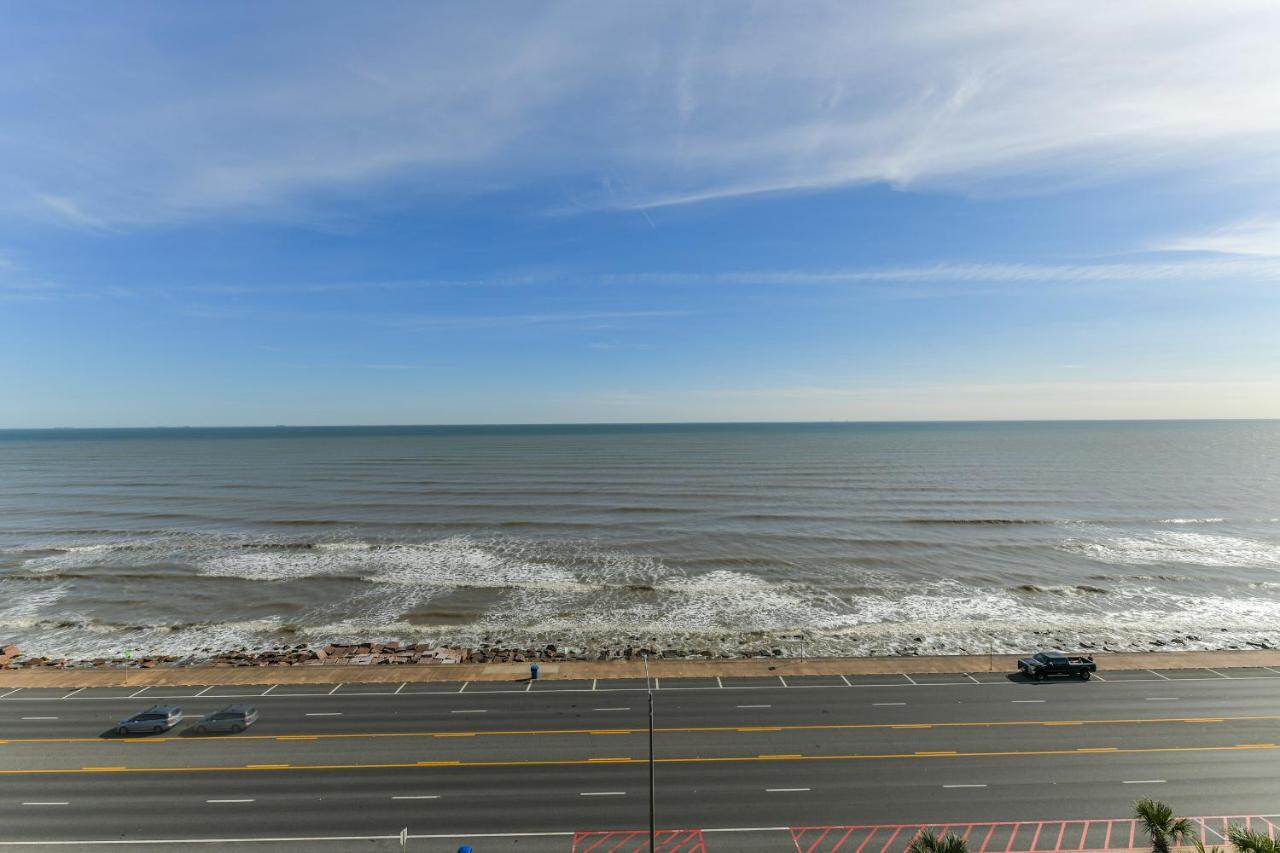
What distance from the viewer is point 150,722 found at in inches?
1244

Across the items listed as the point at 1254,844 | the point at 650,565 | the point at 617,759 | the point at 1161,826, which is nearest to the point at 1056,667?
the point at 1161,826

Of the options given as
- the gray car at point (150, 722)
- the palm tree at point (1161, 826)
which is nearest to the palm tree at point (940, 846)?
the palm tree at point (1161, 826)

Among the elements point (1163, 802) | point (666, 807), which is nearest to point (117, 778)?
point (666, 807)

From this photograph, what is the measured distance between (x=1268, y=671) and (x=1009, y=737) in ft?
80.3

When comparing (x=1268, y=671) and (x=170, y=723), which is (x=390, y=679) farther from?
(x=1268, y=671)

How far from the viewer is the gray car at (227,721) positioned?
31.8 meters

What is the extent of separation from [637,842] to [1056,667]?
3094 cm

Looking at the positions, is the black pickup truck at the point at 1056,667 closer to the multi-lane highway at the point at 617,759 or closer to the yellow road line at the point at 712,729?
the multi-lane highway at the point at 617,759

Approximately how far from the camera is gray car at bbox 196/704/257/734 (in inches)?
1253

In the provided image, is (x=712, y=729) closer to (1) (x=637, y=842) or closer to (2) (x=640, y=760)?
(2) (x=640, y=760)

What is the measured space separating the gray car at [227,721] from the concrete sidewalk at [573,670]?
6.49 metres

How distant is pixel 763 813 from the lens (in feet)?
82.9

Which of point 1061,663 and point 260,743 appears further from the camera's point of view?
point 1061,663

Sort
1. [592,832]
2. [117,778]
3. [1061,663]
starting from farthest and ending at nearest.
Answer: [1061,663], [117,778], [592,832]
